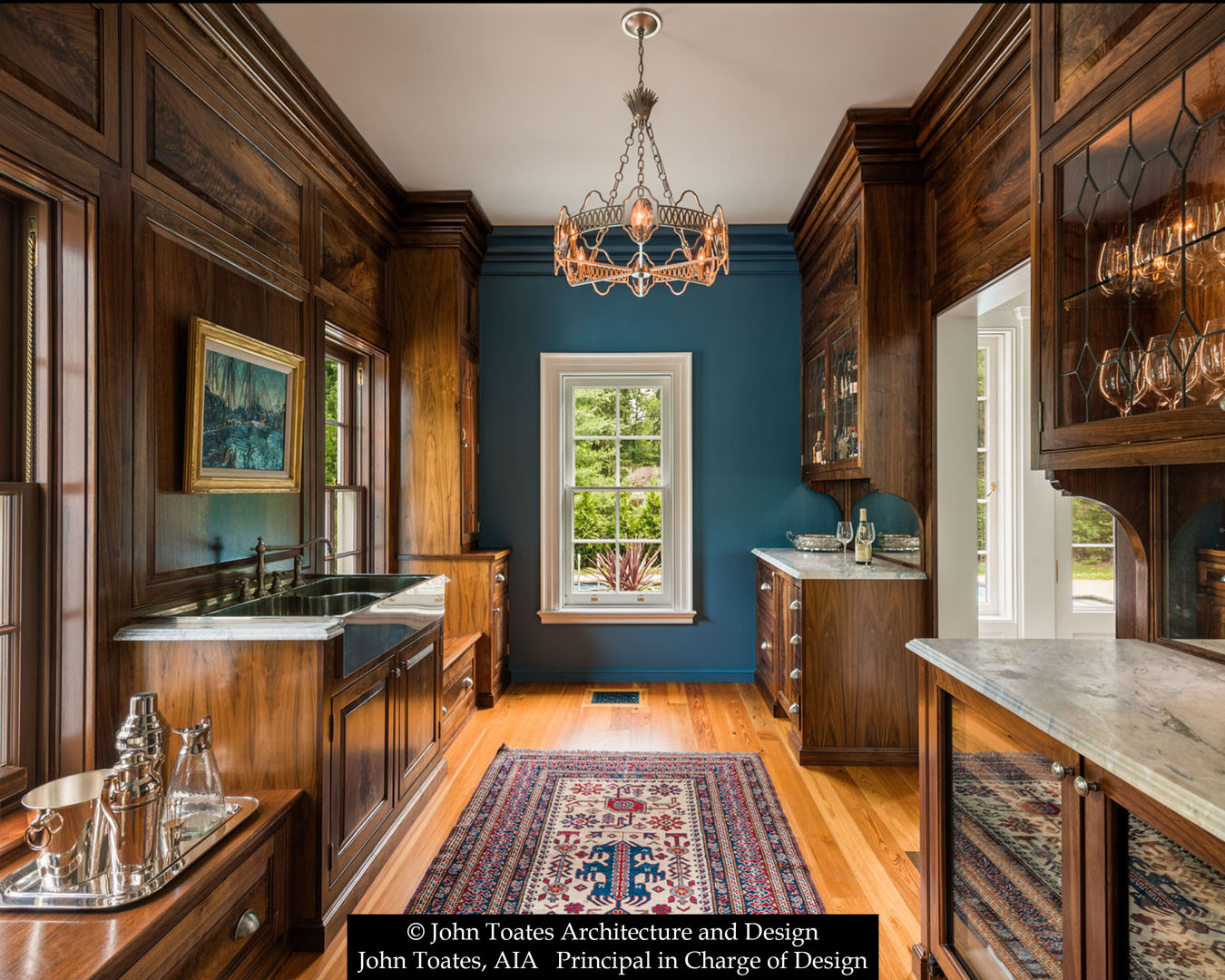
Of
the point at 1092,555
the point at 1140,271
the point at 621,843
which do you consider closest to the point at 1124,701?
the point at 1140,271

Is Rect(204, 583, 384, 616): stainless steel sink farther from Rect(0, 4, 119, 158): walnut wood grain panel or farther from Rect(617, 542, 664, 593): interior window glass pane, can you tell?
Rect(617, 542, 664, 593): interior window glass pane

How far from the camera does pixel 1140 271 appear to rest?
4.75 feet

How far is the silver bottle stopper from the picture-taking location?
1530 mm

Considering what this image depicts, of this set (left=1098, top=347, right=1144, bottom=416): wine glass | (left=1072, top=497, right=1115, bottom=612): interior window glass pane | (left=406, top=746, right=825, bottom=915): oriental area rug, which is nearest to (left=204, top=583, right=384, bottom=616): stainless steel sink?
(left=406, top=746, right=825, bottom=915): oriental area rug

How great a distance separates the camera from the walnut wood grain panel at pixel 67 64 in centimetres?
162

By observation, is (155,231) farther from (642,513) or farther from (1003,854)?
(642,513)

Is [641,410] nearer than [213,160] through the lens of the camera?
No

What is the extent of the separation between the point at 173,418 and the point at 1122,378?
252cm

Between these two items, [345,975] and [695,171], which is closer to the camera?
[345,975]

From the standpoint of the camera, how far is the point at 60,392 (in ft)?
6.08

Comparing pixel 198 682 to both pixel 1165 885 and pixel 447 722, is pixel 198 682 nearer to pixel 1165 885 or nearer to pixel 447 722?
pixel 447 722

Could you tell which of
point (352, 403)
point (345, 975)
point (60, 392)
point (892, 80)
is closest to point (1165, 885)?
point (345, 975)

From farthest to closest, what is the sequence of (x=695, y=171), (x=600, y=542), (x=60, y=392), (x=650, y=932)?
(x=600, y=542) → (x=695, y=171) → (x=650, y=932) → (x=60, y=392)

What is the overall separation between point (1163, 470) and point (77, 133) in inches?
111
